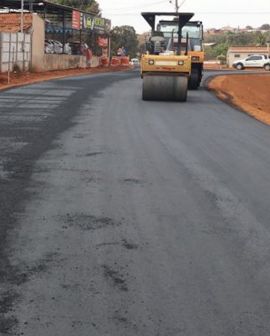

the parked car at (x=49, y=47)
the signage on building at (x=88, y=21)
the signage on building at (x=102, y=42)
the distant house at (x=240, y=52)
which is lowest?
the parked car at (x=49, y=47)

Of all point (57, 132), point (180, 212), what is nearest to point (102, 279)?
point (180, 212)

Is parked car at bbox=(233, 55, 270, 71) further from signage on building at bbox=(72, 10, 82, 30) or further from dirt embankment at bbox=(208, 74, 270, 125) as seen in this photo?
signage on building at bbox=(72, 10, 82, 30)

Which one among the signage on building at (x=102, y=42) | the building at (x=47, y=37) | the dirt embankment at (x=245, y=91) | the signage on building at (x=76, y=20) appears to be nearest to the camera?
the dirt embankment at (x=245, y=91)

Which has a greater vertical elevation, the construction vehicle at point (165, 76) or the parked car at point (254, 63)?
the parked car at point (254, 63)

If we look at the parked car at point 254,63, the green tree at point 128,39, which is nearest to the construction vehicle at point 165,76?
the parked car at point 254,63

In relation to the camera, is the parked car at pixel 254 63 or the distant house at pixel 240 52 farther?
the distant house at pixel 240 52

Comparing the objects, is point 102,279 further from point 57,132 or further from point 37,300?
point 57,132

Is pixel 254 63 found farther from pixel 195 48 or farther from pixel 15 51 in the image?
pixel 195 48

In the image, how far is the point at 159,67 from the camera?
63.7 feet

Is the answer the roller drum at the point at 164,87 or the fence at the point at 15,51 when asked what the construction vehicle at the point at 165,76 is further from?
the fence at the point at 15,51

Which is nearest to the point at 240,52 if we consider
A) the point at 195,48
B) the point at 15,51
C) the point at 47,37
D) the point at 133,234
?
the point at 47,37

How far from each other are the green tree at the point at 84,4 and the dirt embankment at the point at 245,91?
34.4m

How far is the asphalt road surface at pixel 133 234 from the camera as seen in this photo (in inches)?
160

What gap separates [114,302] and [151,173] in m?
4.44
